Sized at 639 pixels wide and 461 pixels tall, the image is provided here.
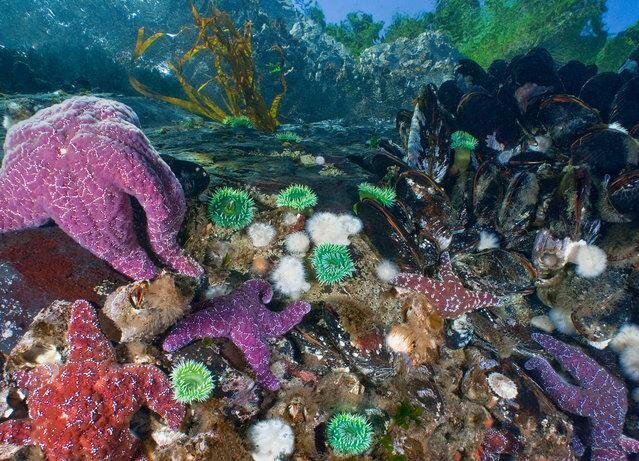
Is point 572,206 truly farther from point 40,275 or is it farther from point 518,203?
point 40,275

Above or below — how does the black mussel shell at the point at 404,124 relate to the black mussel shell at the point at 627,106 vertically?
below

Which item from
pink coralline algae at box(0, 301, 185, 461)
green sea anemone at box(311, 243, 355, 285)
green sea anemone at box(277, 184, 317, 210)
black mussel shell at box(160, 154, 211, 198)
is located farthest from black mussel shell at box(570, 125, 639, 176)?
pink coralline algae at box(0, 301, 185, 461)

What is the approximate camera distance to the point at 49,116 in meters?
3.21

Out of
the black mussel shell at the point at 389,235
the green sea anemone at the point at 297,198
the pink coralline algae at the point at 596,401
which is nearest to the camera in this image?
the green sea anemone at the point at 297,198

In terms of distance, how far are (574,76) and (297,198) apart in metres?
6.87

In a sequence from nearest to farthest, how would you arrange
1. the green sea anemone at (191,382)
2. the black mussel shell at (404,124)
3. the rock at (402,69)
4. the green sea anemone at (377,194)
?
the green sea anemone at (191,382)
the green sea anemone at (377,194)
the black mussel shell at (404,124)
the rock at (402,69)

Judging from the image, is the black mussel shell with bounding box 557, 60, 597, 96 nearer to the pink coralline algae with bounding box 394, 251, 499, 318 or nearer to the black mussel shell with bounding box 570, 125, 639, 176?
the black mussel shell with bounding box 570, 125, 639, 176

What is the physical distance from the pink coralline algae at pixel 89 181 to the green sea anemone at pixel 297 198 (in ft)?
3.94

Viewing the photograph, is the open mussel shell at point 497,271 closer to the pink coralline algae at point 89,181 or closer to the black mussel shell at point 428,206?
the black mussel shell at point 428,206

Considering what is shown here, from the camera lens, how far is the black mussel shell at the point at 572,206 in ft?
15.3

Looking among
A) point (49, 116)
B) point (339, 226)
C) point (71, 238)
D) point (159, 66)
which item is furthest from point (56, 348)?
point (159, 66)

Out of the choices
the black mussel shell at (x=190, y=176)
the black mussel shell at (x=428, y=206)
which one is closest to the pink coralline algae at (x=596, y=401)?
the black mussel shell at (x=428, y=206)

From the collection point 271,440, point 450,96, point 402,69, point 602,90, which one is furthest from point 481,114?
point 402,69

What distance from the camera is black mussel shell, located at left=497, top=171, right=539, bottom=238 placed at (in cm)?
506
